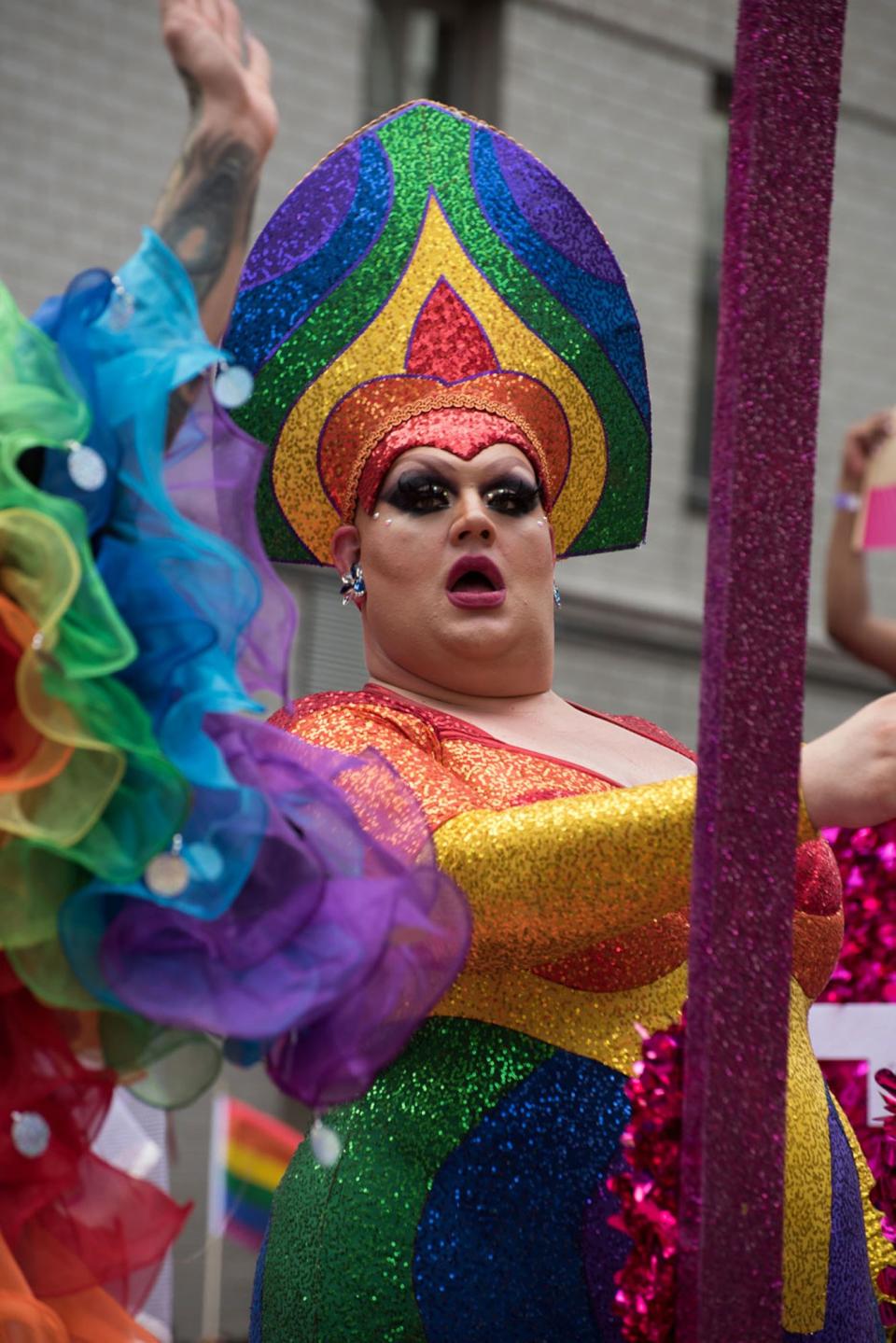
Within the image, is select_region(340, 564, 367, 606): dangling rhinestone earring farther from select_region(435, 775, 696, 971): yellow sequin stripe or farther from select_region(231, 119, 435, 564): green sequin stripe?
select_region(435, 775, 696, 971): yellow sequin stripe

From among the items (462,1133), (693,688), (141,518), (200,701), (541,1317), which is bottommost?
(693,688)

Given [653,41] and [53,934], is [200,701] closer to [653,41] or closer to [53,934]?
A: [53,934]

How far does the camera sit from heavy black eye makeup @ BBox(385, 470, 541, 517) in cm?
250

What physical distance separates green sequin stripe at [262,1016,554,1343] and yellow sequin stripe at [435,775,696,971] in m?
0.18

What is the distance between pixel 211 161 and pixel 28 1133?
2.62ft

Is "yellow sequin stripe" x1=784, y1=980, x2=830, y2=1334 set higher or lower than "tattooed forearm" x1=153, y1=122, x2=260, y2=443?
lower

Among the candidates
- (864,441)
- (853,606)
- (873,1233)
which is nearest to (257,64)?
(873,1233)

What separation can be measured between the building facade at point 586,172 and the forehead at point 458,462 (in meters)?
4.55

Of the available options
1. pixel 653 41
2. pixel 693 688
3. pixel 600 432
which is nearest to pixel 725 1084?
pixel 600 432

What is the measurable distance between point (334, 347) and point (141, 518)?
909 millimetres

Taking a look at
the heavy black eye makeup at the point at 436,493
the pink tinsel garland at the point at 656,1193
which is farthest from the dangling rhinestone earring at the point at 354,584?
the pink tinsel garland at the point at 656,1193

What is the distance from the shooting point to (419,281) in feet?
8.55

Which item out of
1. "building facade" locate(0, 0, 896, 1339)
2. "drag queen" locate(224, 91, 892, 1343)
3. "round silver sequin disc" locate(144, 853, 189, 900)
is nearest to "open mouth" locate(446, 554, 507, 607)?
"drag queen" locate(224, 91, 892, 1343)

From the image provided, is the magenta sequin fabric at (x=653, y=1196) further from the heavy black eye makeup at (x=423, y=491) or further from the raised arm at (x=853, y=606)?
the raised arm at (x=853, y=606)
